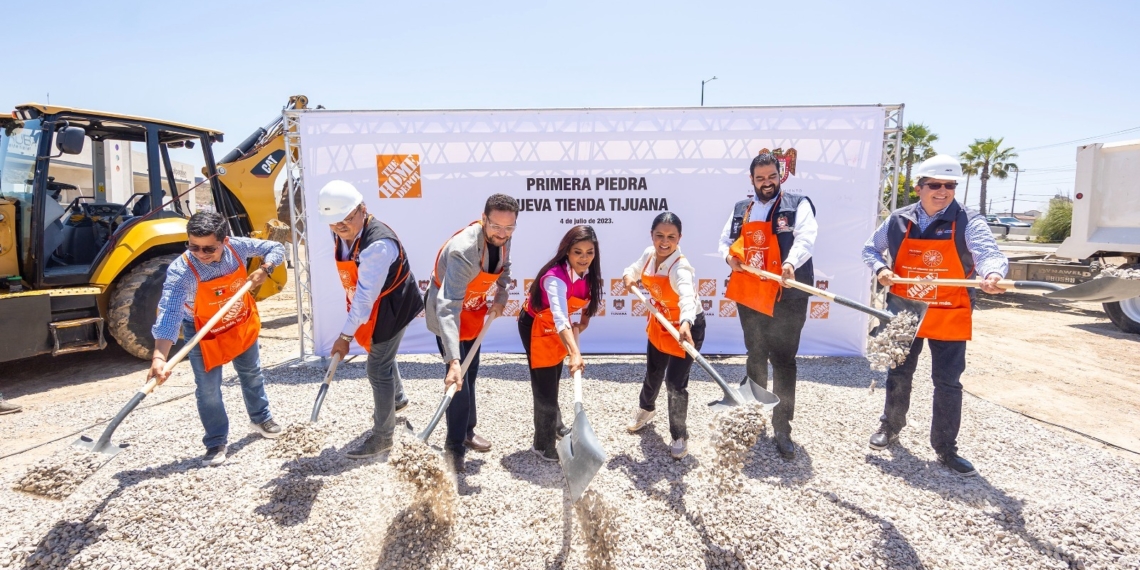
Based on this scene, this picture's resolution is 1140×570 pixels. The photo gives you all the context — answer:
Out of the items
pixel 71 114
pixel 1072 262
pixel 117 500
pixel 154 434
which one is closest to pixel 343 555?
pixel 117 500

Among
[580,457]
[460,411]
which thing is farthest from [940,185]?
[460,411]

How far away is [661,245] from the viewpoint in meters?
3.37

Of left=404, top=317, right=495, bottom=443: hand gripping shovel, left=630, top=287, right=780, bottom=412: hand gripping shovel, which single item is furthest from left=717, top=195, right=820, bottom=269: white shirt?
left=404, top=317, right=495, bottom=443: hand gripping shovel

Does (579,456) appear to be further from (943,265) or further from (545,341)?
(943,265)

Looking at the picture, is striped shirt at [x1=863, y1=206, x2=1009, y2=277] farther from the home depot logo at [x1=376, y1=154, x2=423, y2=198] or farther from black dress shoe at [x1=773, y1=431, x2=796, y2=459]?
the home depot logo at [x1=376, y1=154, x2=423, y2=198]

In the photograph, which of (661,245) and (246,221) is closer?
(661,245)

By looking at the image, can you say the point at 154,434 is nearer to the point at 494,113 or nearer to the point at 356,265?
the point at 356,265

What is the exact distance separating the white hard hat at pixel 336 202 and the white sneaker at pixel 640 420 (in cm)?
237

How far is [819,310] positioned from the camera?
5.97 meters

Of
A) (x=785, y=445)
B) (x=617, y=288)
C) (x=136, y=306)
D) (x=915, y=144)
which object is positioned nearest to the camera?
(x=785, y=445)

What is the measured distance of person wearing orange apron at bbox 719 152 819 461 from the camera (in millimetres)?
3512

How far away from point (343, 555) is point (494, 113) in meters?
4.36

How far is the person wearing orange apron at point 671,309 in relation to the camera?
10.9 feet

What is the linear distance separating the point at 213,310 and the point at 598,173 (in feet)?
12.2
